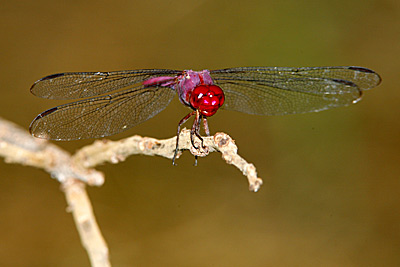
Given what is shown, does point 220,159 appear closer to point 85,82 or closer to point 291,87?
point 291,87

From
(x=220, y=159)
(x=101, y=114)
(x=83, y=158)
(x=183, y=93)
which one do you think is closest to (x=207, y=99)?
(x=183, y=93)

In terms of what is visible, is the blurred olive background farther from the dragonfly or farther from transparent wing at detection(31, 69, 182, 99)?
transparent wing at detection(31, 69, 182, 99)

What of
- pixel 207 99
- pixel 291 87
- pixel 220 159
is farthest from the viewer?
pixel 220 159

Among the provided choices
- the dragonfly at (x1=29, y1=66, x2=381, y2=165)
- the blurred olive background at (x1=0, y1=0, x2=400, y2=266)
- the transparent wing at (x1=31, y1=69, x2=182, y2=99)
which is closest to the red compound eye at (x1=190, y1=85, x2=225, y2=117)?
the dragonfly at (x1=29, y1=66, x2=381, y2=165)

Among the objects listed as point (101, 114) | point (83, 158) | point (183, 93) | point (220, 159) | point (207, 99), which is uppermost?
point (220, 159)

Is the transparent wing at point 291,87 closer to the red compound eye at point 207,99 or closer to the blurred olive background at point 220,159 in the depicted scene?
the red compound eye at point 207,99
